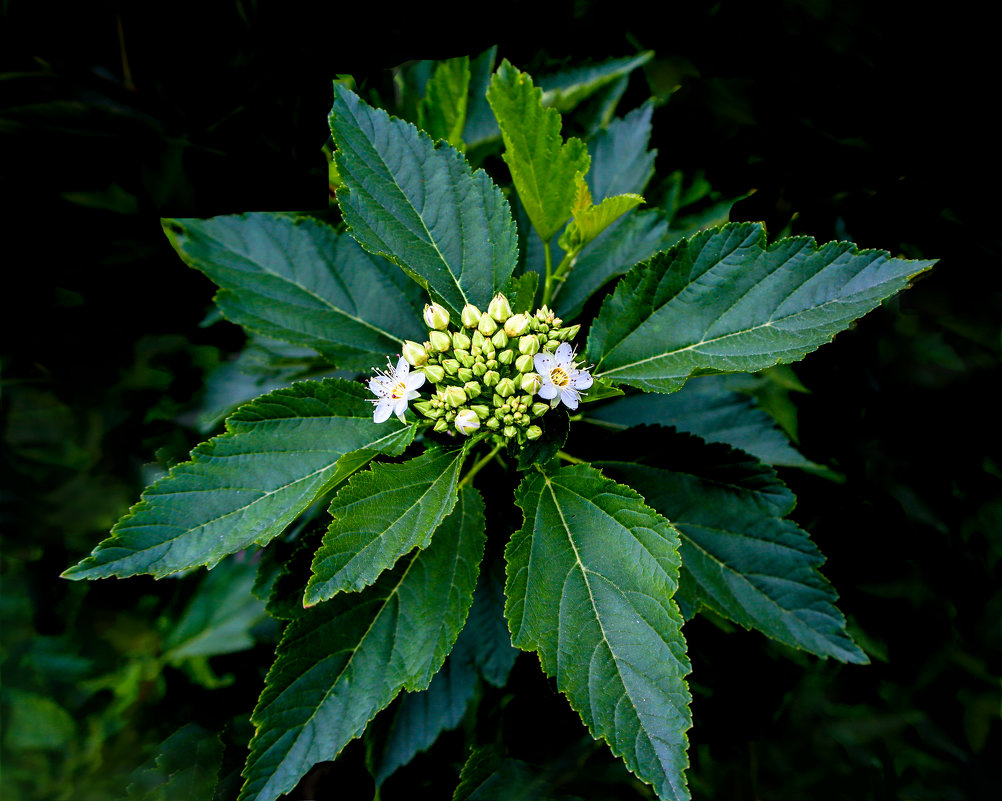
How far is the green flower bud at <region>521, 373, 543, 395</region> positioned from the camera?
899 millimetres

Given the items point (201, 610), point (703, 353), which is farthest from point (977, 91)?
point (201, 610)

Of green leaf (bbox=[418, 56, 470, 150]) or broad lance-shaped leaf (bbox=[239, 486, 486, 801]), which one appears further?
green leaf (bbox=[418, 56, 470, 150])

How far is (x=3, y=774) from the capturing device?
1446mm

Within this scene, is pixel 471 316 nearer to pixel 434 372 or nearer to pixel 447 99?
pixel 434 372

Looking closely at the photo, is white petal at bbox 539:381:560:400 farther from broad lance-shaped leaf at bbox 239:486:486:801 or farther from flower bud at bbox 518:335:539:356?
broad lance-shaped leaf at bbox 239:486:486:801

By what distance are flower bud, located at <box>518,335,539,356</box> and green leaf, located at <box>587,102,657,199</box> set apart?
0.56 meters

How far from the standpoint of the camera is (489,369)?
37.3 inches

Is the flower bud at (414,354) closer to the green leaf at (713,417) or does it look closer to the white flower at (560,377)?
the white flower at (560,377)

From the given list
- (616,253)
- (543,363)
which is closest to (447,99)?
(616,253)

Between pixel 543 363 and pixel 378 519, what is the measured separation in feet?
1.16

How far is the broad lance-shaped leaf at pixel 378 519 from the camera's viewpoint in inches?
30.4

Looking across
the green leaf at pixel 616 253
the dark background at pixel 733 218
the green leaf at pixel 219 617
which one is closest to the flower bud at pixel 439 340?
the green leaf at pixel 616 253

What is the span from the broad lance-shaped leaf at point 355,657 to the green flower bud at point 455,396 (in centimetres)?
27

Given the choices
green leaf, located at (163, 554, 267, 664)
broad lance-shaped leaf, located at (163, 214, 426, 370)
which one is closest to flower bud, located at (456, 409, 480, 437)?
broad lance-shaped leaf, located at (163, 214, 426, 370)
